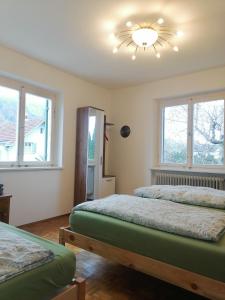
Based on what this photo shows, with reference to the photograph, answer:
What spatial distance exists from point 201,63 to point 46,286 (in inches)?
138

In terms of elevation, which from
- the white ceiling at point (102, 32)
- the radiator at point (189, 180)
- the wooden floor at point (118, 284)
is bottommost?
the wooden floor at point (118, 284)

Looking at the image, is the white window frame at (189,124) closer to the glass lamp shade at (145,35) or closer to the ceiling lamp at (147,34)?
the ceiling lamp at (147,34)

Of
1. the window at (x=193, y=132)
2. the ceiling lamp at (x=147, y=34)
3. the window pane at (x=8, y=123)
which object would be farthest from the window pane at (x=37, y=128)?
the window at (x=193, y=132)

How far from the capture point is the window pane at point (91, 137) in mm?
4129

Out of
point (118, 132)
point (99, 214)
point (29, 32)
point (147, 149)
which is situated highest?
point (29, 32)

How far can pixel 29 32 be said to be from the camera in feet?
8.88

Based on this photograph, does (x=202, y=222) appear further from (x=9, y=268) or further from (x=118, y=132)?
(x=118, y=132)

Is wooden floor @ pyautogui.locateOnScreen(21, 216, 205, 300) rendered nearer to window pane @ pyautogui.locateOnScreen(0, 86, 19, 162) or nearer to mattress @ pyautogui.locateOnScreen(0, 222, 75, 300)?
mattress @ pyautogui.locateOnScreen(0, 222, 75, 300)

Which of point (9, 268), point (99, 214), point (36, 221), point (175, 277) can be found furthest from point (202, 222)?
point (36, 221)

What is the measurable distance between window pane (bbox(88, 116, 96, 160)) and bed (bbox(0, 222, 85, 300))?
269 cm

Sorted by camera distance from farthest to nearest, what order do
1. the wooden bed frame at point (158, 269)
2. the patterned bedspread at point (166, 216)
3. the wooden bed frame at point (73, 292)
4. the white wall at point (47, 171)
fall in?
the white wall at point (47, 171), the patterned bedspread at point (166, 216), the wooden bed frame at point (158, 269), the wooden bed frame at point (73, 292)

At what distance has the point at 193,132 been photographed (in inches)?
158

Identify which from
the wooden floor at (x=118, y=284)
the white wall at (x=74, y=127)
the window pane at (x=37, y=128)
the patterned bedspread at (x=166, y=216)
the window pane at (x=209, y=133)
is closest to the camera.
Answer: the patterned bedspread at (x=166, y=216)

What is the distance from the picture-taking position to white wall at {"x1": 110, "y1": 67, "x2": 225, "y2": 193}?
13.4ft
